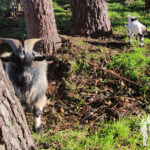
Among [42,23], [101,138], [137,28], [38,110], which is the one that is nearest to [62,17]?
[42,23]

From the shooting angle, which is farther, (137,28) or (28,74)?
(137,28)

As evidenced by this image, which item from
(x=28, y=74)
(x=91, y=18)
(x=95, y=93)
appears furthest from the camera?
(x=91, y=18)

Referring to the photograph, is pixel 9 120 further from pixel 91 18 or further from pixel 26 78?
pixel 91 18

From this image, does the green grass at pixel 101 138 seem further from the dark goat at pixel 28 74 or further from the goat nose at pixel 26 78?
the goat nose at pixel 26 78

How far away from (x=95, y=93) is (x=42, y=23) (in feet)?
7.30

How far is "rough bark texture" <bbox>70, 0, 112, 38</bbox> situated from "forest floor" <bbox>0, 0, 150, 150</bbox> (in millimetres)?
274

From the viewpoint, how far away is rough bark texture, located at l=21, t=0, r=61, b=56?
4.70 m

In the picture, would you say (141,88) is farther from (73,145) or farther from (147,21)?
(147,21)

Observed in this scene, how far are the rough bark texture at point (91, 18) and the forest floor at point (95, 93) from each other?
27 centimetres

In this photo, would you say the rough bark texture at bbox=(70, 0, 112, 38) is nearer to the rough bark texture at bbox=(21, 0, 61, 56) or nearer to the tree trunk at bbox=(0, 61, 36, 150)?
the rough bark texture at bbox=(21, 0, 61, 56)

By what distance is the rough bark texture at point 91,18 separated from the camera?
539 cm

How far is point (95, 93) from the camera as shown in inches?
161

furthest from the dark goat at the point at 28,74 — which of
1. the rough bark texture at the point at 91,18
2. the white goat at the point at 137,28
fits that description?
the white goat at the point at 137,28

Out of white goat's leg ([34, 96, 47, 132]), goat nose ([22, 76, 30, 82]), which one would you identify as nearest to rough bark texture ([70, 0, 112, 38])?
white goat's leg ([34, 96, 47, 132])
